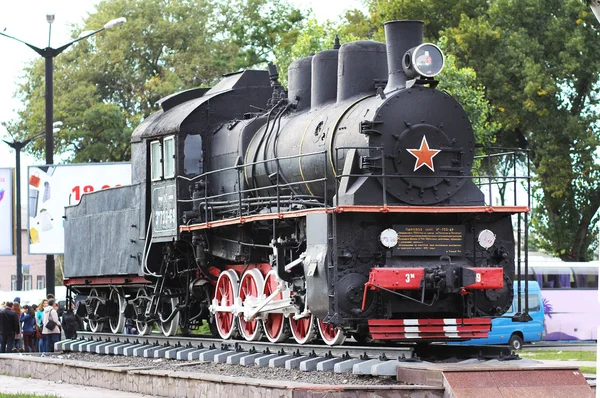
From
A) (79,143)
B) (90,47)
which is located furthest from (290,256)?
(90,47)

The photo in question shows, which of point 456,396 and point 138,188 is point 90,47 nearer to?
point 138,188

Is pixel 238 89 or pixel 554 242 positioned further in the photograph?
pixel 554 242

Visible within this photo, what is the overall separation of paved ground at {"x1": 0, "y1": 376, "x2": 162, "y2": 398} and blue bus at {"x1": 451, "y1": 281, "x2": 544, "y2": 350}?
14816 millimetres

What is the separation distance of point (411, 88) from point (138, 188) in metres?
7.43

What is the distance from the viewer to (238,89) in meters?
20.4

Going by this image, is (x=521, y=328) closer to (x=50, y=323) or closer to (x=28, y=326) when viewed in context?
(x=28, y=326)

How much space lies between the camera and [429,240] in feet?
49.9

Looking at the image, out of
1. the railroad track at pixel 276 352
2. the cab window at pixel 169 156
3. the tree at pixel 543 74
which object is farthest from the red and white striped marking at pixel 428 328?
the tree at pixel 543 74

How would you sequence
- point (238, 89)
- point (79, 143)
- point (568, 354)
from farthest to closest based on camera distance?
point (79, 143), point (568, 354), point (238, 89)

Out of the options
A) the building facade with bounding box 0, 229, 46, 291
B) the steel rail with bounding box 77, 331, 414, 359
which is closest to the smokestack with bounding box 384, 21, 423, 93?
the steel rail with bounding box 77, 331, 414, 359

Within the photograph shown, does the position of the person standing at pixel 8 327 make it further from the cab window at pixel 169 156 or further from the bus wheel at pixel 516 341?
the bus wheel at pixel 516 341

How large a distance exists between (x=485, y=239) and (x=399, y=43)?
2.99 m

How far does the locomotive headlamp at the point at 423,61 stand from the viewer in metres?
15.2

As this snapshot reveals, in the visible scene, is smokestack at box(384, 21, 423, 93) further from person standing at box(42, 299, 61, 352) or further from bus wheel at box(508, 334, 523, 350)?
bus wheel at box(508, 334, 523, 350)
